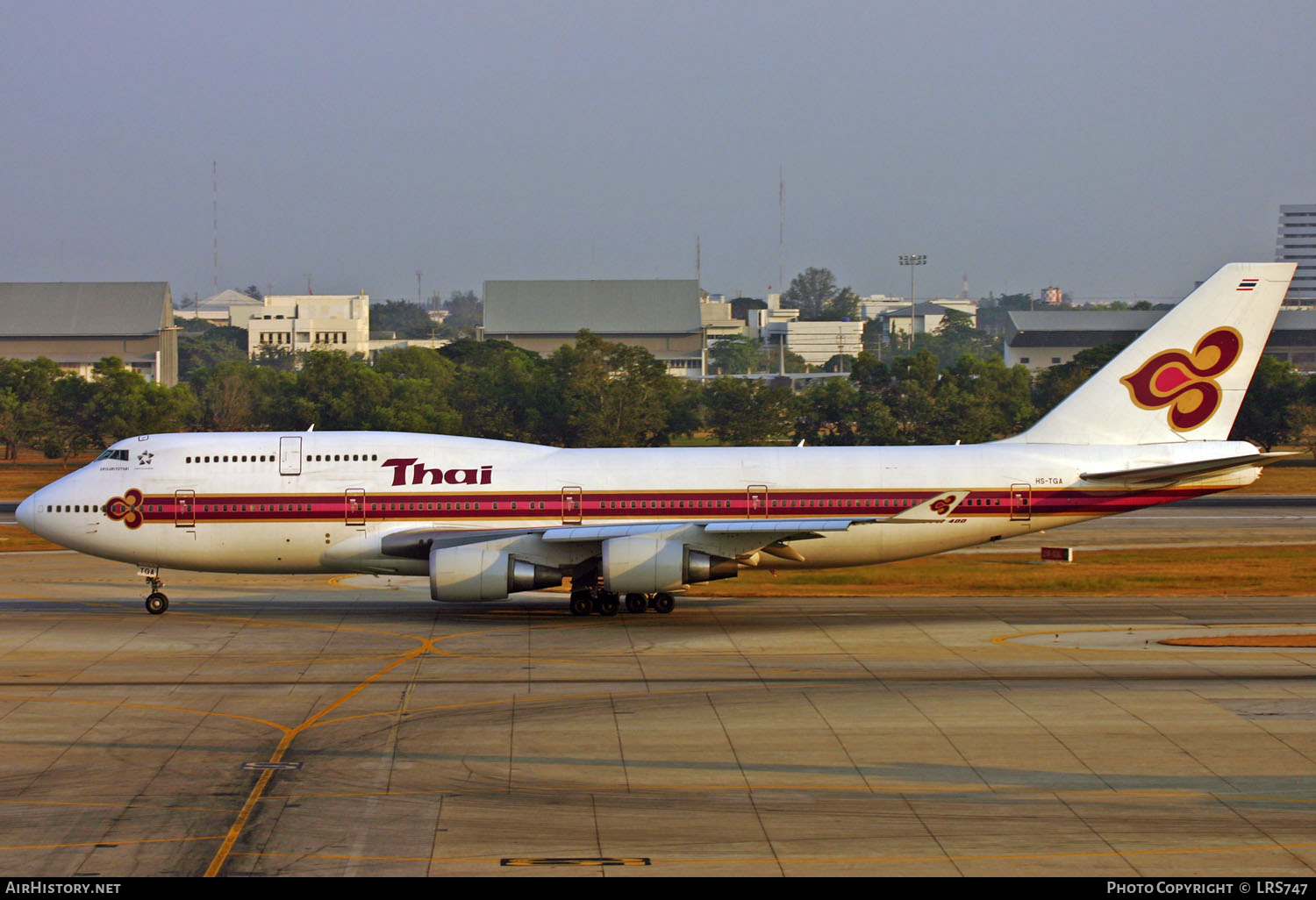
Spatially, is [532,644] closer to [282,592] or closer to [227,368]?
[282,592]

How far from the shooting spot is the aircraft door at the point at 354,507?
34.9 meters

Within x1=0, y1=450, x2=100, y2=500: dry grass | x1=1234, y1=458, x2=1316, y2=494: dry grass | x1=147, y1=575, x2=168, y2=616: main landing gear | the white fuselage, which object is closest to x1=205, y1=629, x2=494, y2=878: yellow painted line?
the white fuselage

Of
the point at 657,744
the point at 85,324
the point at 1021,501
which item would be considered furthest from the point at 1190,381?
the point at 85,324

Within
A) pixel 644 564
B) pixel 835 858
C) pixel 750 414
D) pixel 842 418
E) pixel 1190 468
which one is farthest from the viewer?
Answer: pixel 750 414

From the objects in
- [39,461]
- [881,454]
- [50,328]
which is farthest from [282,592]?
[50,328]

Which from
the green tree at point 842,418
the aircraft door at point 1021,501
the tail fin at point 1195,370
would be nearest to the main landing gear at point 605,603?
the aircraft door at point 1021,501

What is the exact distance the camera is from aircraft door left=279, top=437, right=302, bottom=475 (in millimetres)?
35312

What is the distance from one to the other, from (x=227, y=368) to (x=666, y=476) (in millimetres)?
89971

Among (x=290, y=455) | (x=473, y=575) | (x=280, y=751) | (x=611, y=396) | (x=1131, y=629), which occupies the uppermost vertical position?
(x=611, y=396)

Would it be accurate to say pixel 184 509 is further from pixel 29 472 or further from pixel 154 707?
pixel 29 472

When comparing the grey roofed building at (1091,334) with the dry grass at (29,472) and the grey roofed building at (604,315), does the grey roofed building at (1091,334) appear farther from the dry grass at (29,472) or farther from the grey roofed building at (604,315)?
the dry grass at (29,472)

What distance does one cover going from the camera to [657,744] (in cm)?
2178

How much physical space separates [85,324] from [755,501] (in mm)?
152401

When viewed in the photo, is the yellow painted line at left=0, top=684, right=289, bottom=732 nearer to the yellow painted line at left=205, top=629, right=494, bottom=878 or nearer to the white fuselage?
the yellow painted line at left=205, top=629, right=494, bottom=878
